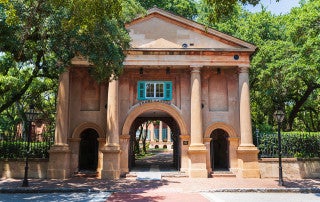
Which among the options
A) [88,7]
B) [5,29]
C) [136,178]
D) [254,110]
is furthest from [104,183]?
[254,110]

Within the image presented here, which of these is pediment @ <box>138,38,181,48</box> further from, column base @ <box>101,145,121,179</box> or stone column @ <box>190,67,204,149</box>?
column base @ <box>101,145,121,179</box>

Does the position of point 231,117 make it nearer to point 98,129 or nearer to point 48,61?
point 98,129

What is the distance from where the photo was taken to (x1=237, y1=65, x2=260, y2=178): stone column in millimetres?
18172

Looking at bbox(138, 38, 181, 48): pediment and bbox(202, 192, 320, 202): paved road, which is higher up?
bbox(138, 38, 181, 48): pediment

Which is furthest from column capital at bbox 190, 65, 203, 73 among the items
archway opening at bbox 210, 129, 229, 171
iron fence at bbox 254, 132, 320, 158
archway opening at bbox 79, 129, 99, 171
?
archway opening at bbox 79, 129, 99, 171

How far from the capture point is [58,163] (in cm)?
1770

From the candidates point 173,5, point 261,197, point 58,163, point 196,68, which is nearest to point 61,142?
point 58,163

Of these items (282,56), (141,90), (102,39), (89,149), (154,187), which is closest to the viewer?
(102,39)

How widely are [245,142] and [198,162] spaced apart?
2.97m

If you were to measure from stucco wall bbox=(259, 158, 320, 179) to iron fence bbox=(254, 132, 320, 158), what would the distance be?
0.58 m

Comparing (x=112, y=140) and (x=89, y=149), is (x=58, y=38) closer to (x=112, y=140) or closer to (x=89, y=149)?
(x=112, y=140)

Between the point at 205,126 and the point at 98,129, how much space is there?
21.0 ft

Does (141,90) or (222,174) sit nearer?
(222,174)

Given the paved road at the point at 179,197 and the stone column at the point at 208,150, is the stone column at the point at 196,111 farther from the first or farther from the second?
the paved road at the point at 179,197
